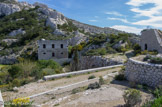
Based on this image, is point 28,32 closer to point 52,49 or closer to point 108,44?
point 52,49

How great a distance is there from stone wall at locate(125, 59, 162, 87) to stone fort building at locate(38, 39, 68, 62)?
22672 millimetres

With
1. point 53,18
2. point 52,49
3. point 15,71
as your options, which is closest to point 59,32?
point 53,18

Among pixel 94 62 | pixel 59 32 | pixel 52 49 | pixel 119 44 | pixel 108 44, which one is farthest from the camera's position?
pixel 59 32

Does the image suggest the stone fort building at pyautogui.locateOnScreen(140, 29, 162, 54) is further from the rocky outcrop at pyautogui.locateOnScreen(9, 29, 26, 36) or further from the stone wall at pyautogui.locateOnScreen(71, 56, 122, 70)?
the rocky outcrop at pyautogui.locateOnScreen(9, 29, 26, 36)

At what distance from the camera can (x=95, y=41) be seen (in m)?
27.8

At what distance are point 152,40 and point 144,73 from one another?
12.9m

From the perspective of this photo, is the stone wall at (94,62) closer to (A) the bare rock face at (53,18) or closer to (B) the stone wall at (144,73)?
(B) the stone wall at (144,73)

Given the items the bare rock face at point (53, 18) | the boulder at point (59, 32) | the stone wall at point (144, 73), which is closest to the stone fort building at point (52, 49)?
the boulder at point (59, 32)

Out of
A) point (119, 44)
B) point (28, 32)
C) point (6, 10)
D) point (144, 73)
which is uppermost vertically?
point (6, 10)

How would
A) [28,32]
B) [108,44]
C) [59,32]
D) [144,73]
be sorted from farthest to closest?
[28,32] < [59,32] < [108,44] < [144,73]

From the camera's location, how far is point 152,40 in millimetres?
17719

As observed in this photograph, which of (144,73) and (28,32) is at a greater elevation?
(28,32)

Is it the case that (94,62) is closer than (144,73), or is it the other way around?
(144,73)

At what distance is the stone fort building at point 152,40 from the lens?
17.1 metres
